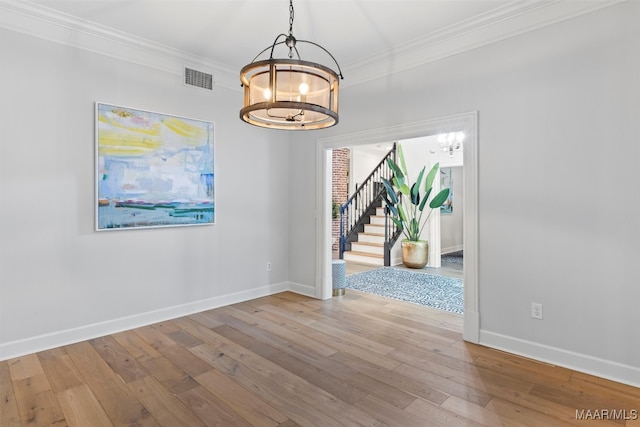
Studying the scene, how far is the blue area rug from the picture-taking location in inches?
176

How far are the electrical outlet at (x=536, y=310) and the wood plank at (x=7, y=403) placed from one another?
3664 millimetres

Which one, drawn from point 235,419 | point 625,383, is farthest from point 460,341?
point 235,419

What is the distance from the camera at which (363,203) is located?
9031mm

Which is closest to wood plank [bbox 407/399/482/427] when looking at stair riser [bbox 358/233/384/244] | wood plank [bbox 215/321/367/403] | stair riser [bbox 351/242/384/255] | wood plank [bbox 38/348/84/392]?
wood plank [bbox 215/321/367/403]

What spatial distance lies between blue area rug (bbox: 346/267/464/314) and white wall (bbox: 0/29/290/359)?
7.19ft

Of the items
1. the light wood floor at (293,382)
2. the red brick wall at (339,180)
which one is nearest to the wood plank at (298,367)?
the light wood floor at (293,382)

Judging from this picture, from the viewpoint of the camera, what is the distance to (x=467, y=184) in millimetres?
3213

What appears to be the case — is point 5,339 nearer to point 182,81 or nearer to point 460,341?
point 182,81

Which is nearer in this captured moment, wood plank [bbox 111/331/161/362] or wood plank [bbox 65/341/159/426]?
wood plank [bbox 65/341/159/426]

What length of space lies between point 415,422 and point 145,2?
3.67m

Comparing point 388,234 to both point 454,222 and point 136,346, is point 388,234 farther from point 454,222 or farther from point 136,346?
point 136,346

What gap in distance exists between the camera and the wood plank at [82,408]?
6.64ft

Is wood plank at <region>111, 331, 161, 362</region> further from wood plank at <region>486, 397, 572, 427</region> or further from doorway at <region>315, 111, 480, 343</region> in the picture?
doorway at <region>315, 111, 480, 343</region>

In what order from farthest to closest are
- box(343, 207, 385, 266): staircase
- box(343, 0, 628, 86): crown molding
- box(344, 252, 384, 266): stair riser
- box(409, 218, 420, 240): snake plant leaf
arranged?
box(343, 207, 385, 266): staircase < box(344, 252, 384, 266): stair riser < box(409, 218, 420, 240): snake plant leaf < box(343, 0, 628, 86): crown molding
